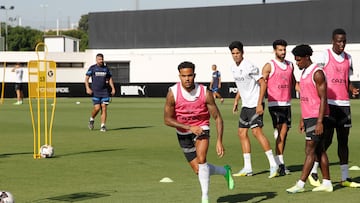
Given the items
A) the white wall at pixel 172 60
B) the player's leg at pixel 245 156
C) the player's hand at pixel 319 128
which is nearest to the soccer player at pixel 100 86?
the player's leg at pixel 245 156

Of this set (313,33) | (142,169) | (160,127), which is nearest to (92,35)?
(313,33)

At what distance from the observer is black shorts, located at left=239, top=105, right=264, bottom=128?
41.9 feet

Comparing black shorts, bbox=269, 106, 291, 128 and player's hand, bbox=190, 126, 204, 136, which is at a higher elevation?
player's hand, bbox=190, 126, 204, 136

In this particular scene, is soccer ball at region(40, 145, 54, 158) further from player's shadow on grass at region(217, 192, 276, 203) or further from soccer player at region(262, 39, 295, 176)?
player's shadow on grass at region(217, 192, 276, 203)

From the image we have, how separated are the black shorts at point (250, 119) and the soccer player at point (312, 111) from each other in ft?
5.99

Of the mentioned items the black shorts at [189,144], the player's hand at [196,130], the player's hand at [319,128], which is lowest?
the black shorts at [189,144]

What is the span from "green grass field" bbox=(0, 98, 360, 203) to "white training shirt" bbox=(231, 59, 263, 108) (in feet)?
4.00

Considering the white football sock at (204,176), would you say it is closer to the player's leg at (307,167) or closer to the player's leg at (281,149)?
the player's leg at (307,167)

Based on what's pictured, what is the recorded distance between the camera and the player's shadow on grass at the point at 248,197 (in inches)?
402

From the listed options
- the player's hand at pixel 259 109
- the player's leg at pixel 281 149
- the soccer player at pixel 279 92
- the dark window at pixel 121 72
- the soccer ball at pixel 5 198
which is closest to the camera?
the soccer ball at pixel 5 198

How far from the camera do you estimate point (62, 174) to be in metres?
13.0

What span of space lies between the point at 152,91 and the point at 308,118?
39298 mm

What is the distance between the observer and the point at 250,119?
1287 cm

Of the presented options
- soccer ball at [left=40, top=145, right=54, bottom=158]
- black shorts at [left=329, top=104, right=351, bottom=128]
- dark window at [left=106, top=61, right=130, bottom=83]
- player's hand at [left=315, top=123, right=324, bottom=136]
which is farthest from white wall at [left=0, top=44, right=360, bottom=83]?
player's hand at [left=315, top=123, right=324, bottom=136]
